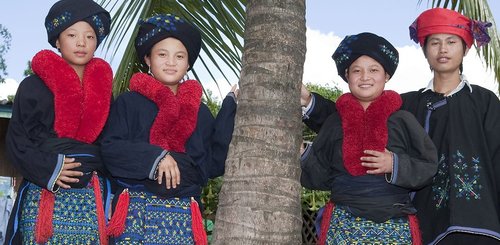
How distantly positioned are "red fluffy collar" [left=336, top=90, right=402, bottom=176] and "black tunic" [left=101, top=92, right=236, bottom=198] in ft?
1.92

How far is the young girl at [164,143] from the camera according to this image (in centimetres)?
321

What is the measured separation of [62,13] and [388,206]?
72.6 inches

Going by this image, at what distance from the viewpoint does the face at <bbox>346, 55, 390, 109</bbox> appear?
3.53 m

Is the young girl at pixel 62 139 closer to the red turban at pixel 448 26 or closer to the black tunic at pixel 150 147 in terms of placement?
the black tunic at pixel 150 147

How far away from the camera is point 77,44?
3.37 meters

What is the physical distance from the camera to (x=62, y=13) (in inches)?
133

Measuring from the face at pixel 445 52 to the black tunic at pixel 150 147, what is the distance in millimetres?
1127

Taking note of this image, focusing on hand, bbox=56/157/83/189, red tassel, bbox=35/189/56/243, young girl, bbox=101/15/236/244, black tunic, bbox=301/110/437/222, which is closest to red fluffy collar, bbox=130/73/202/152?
young girl, bbox=101/15/236/244

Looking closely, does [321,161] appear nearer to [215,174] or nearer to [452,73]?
[215,174]

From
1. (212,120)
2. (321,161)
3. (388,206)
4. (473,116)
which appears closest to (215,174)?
(212,120)

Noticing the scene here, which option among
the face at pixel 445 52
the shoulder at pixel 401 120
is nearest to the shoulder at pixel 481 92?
the face at pixel 445 52

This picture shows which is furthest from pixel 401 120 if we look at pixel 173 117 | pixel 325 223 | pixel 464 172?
pixel 173 117

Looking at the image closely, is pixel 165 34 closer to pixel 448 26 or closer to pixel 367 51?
pixel 367 51

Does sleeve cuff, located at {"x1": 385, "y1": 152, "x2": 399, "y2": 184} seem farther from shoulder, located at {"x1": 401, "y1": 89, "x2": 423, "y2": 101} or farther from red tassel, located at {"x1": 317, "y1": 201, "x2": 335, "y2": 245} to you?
shoulder, located at {"x1": 401, "y1": 89, "x2": 423, "y2": 101}
